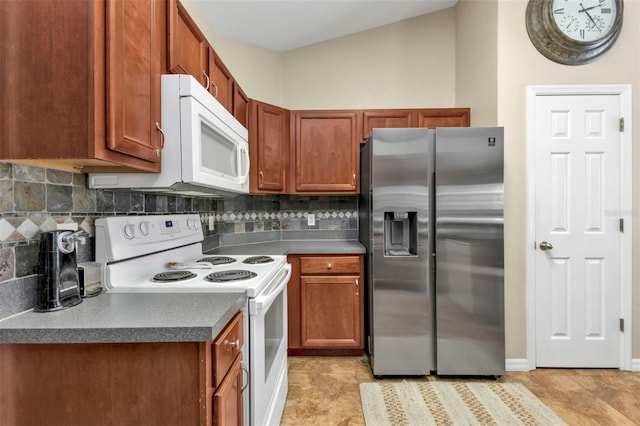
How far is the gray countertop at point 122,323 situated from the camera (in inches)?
32.4

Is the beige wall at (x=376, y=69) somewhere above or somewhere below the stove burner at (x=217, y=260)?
above

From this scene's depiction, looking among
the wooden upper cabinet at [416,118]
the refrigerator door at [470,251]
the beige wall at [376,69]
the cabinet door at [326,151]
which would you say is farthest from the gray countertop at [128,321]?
the beige wall at [376,69]

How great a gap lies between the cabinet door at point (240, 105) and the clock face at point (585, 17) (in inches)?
88.6

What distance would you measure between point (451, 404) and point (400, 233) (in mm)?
1099

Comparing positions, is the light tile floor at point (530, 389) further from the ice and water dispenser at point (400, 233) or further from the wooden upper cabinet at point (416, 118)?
the wooden upper cabinet at point (416, 118)

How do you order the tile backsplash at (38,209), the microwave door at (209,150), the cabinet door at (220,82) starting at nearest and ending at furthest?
the tile backsplash at (38,209)
the microwave door at (209,150)
the cabinet door at (220,82)

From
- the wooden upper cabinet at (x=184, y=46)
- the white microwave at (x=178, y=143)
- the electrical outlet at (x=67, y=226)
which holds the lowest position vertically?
the electrical outlet at (x=67, y=226)

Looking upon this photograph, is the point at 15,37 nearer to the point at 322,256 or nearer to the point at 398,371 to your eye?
the point at 322,256

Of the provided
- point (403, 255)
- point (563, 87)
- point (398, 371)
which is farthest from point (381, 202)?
point (563, 87)

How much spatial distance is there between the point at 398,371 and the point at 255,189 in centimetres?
167

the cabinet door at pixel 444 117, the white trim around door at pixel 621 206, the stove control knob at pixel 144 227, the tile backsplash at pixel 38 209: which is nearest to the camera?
the tile backsplash at pixel 38 209

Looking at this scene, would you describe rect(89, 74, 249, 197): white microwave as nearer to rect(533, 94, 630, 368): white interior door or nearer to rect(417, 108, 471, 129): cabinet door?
rect(417, 108, 471, 129): cabinet door

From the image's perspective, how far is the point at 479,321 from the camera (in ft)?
6.85

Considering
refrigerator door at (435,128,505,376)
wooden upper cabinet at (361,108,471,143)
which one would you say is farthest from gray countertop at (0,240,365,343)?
wooden upper cabinet at (361,108,471,143)
